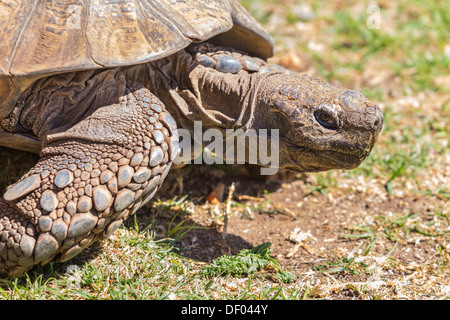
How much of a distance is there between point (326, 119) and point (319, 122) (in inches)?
1.8

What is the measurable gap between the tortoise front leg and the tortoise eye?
32.5 inches

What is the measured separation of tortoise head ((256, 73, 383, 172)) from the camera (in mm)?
3041

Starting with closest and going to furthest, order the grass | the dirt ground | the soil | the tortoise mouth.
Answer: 1. the grass
2. the tortoise mouth
3. the dirt ground
4. the soil

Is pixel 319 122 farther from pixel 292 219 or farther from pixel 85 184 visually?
pixel 85 184

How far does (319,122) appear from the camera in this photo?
311 cm

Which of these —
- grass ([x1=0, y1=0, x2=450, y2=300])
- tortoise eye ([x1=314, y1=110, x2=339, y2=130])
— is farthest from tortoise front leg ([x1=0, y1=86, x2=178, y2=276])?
tortoise eye ([x1=314, y1=110, x2=339, y2=130])

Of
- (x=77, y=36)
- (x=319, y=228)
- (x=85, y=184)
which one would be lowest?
(x=319, y=228)

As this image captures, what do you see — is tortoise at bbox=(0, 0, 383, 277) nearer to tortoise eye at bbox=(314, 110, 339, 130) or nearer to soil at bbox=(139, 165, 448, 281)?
tortoise eye at bbox=(314, 110, 339, 130)

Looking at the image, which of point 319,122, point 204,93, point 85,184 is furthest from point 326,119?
point 85,184

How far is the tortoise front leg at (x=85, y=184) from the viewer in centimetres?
282

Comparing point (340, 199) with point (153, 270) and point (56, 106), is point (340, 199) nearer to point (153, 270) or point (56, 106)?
point (153, 270)

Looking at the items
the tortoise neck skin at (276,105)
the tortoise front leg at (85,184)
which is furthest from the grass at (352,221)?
the tortoise neck skin at (276,105)

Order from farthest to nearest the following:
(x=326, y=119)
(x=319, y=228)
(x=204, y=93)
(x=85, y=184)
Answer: (x=319, y=228) < (x=204, y=93) < (x=326, y=119) < (x=85, y=184)
